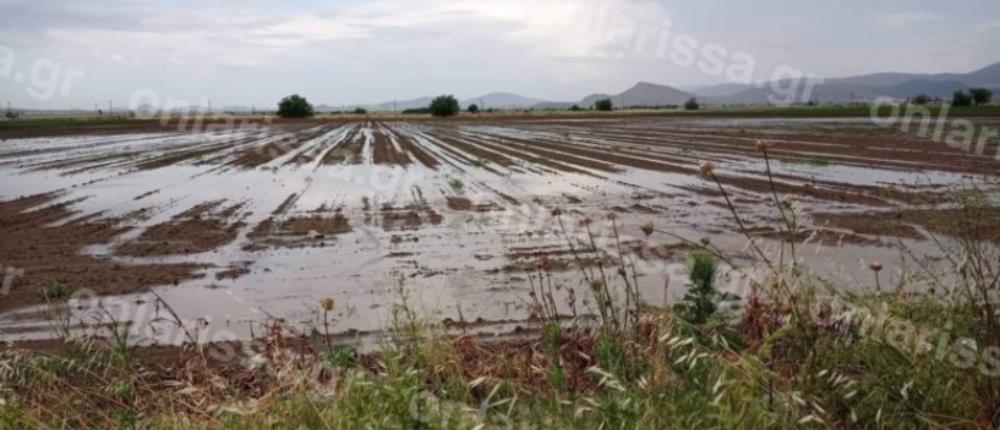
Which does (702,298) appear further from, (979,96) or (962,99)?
(979,96)

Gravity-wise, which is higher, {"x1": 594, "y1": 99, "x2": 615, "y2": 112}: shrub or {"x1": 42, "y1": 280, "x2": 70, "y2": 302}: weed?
{"x1": 42, "y1": 280, "x2": 70, "y2": 302}: weed

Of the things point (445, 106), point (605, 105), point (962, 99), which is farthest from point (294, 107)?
point (962, 99)

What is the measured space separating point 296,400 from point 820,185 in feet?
40.6

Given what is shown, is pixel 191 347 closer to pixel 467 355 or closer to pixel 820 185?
pixel 467 355

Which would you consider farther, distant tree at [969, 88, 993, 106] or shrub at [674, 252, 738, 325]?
distant tree at [969, 88, 993, 106]

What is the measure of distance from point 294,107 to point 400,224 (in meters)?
75.2

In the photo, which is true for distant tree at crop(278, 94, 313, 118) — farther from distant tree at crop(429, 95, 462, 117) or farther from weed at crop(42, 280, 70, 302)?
weed at crop(42, 280, 70, 302)

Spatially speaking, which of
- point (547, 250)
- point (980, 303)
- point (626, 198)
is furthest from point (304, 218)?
point (980, 303)

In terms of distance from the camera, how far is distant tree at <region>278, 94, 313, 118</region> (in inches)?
3219

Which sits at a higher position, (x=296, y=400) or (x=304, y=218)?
(x=296, y=400)

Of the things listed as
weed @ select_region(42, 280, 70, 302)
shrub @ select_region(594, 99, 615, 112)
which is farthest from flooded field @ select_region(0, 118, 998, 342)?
shrub @ select_region(594, 99, 615, 112)

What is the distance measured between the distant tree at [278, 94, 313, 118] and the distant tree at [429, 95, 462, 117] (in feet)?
45.4

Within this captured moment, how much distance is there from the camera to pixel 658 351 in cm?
402

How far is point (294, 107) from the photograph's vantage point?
81.9 meters
